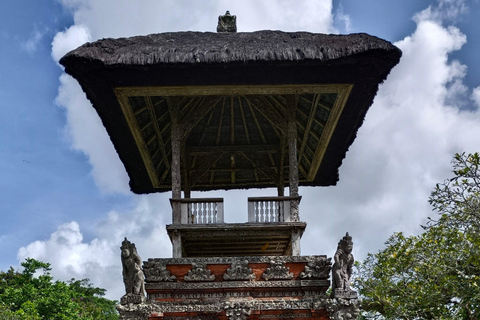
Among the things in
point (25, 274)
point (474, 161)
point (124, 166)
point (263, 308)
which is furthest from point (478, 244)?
point (25, 274)

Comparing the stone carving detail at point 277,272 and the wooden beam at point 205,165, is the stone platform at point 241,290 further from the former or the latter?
the wooden beam at point 205,165

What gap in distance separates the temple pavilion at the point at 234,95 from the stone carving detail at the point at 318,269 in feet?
0.06

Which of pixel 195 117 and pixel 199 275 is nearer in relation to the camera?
pixel 199 275

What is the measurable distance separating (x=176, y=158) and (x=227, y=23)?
14.9ft

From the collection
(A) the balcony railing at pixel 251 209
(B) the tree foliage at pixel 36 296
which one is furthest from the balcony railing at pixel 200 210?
(B) the tree foliage at pixel 36 296

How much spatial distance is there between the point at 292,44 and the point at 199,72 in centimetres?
190

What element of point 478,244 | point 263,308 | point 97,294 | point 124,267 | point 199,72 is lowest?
point 263,308

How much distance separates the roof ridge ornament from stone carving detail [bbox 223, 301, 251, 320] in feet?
24.3

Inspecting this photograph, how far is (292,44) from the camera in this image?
35.8 feet

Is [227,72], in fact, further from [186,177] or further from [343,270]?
[186,177]

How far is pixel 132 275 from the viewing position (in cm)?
1027

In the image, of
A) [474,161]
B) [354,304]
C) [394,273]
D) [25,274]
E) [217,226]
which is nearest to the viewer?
[354,304]

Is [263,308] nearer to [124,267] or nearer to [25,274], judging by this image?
[124,267]

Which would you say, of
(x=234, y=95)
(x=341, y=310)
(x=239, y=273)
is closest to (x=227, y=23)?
(x=234, y=95)
